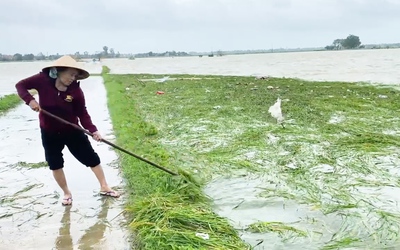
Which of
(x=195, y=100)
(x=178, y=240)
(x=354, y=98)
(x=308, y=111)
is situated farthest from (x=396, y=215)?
(x=195, y=100)

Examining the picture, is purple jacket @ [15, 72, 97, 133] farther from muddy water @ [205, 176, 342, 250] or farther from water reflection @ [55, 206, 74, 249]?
muddy water @ [205, 176, 342, 250]

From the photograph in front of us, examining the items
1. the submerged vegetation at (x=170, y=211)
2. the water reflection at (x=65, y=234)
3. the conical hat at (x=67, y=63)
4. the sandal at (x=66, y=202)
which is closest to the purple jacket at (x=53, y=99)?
the conical hat at (x=67, y=63)

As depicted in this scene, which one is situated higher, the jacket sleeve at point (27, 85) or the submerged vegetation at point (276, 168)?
the jacket sleeve at point (27, 85)

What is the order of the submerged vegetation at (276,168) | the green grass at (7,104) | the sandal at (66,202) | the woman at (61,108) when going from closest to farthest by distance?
1. the submerged vegetation at (276,168)
2. the woman at (61,108)
3. the sandal at (66,202)
4. the green grass at (7,104)

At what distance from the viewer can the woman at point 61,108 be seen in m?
4.54

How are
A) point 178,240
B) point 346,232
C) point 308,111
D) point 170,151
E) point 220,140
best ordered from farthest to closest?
point 308,111
point 220,140
point 170,151
point 346,232
point 178,240

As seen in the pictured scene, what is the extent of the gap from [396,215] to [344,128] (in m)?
4.23

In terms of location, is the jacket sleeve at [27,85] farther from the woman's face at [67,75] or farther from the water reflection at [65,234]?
the water reflection at [65,234]

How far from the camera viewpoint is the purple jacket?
4.55 meters

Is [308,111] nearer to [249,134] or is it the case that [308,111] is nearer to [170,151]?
[249,134]

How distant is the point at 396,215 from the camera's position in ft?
13.8

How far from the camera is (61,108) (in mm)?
4680

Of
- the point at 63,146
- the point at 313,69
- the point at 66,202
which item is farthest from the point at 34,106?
the point at 313,69

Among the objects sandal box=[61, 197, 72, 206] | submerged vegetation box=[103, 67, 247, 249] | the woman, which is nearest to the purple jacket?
the woman
